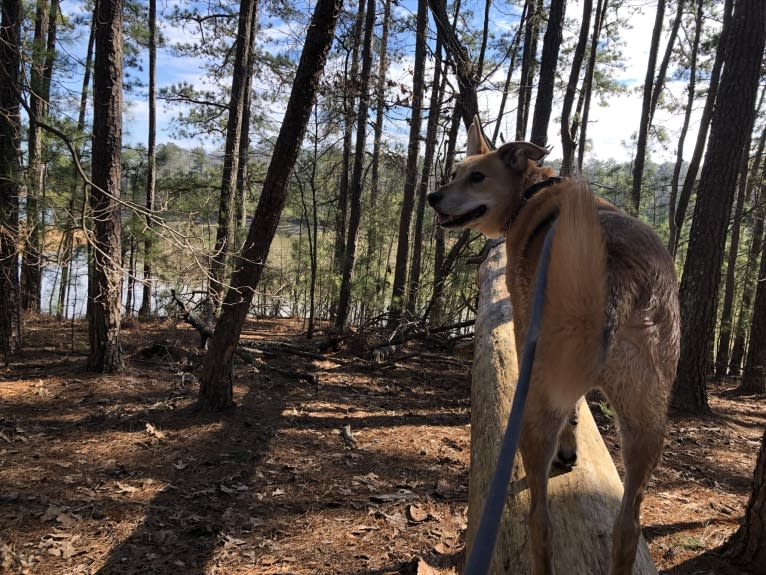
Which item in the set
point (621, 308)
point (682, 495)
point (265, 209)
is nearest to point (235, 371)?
point (265, 209)

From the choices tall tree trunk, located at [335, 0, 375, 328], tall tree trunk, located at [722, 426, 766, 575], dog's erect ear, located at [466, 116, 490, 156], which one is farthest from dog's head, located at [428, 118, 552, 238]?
tall tree trunk, located at [335, 0, 375, 328]

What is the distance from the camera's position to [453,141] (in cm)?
1078

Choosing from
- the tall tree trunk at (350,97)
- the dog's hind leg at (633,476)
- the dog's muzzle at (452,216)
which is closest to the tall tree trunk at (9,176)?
the tall tree trunk at (350,97)

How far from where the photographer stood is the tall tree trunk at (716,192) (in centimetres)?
741

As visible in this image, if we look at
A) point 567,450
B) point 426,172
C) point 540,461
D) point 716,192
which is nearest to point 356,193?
point 426,172

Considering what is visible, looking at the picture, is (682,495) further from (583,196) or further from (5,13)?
(5,13)

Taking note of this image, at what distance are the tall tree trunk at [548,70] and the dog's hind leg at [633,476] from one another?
23.5 ft

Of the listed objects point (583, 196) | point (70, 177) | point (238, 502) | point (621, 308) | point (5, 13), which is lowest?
point (238, 502)

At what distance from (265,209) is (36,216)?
512 centimetres

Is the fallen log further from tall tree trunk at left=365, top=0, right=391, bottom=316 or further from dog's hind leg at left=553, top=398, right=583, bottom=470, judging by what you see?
tall tree trunk at left=365, top=0, right=391, bottom=316

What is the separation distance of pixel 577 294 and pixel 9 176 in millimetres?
9308

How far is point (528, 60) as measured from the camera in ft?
45.3

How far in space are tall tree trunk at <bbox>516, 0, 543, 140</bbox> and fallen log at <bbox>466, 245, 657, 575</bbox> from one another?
978 centimetres

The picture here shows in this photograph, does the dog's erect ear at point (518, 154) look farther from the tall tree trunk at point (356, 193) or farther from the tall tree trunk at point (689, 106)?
the tall tree trunk at point (689, 106)
